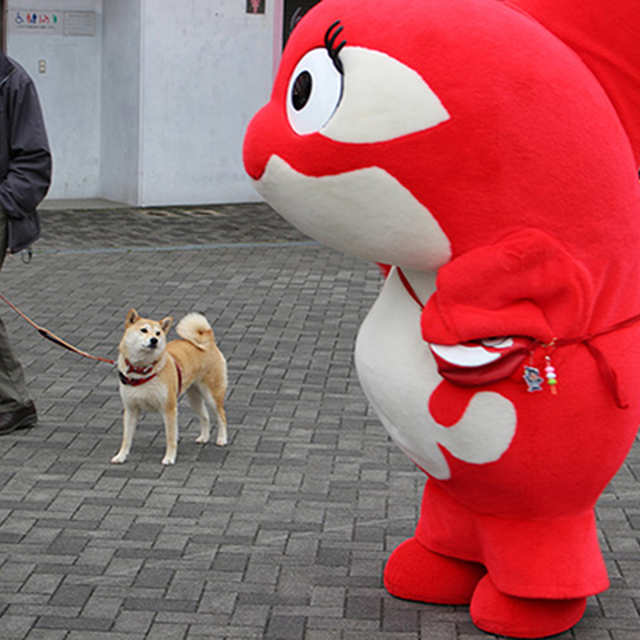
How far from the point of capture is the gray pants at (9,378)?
6.88 m

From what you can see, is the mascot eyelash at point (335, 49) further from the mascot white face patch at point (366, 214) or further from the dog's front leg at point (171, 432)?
the dog's front leg at point (171, 432)

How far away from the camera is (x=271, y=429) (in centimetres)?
720

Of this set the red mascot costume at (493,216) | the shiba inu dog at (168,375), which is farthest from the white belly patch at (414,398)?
the shiba inu dog at (168,375)

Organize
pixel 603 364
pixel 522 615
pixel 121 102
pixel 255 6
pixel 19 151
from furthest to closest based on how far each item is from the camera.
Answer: pixel 255 6 < pixel 121 102 < pixel 19 151 < pixel 522 615 < pixel 603 364

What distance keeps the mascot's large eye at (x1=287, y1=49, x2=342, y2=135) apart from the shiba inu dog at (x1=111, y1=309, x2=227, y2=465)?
7.67 ft

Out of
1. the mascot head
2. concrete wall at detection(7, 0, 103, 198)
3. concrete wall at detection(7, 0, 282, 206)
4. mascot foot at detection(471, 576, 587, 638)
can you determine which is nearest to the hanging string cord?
the mascot head

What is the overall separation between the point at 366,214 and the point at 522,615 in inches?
Result: 63.5

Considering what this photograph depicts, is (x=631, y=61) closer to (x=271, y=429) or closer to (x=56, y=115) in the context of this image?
(x=271, y=429)

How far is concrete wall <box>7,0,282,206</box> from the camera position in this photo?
14.8m

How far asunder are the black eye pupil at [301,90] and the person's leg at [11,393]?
10.2 ft

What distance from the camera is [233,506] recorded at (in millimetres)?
6000

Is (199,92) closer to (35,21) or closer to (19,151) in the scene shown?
(35,21)

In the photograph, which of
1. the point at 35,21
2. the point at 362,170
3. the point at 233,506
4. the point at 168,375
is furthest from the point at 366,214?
the point at 35,21

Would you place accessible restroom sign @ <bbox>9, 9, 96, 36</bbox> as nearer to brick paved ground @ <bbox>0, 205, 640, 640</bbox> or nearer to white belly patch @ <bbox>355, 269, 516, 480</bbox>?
brick paved ground @ <bbox>0, 205, 640, 640</bbox>
